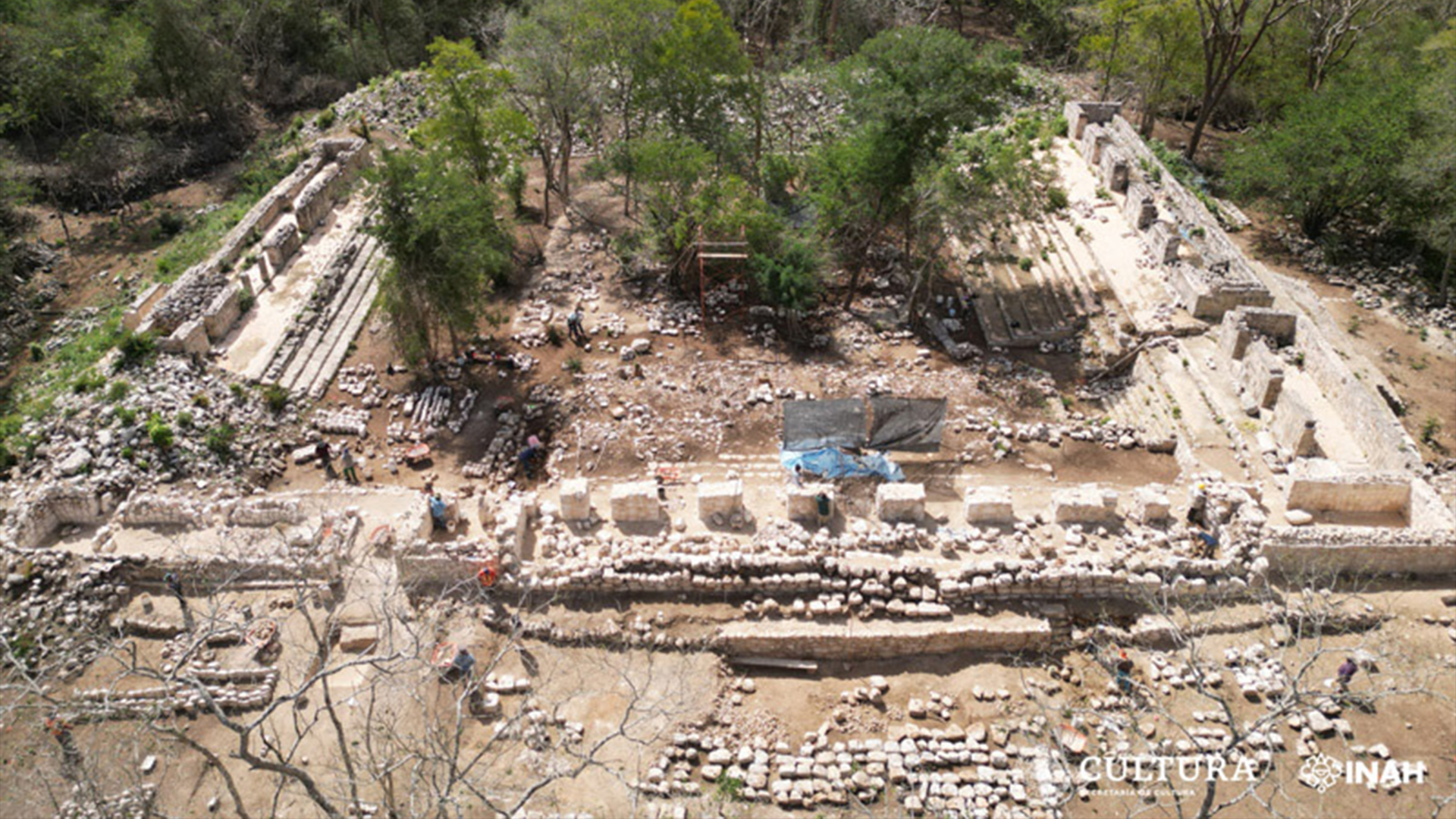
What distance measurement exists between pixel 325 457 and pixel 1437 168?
36.3 m

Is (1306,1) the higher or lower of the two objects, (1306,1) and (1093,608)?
the higher

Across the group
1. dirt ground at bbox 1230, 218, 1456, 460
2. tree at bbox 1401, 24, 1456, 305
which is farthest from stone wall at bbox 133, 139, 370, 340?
tree at bbox 1401, 24, 1456, 305

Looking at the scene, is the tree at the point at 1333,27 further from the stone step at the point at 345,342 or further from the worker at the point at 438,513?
the worker at the point at 438,513

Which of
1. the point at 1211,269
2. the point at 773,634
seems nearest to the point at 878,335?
the point at 1211,269

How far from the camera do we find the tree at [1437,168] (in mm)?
30328

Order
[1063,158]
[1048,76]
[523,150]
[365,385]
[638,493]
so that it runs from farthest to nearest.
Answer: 1. [1048,76]
2. [1063,158]
3. [523,150]
4. [365,385]
5. [638,493]

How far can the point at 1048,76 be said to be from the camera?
45969 mm

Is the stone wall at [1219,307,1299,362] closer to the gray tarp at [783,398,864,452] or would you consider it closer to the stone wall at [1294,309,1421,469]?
the stone wall at [1294,309,1421,469]

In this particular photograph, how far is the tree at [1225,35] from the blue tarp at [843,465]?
26.7 metres

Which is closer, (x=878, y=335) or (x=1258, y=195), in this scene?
(x=878, y=335)

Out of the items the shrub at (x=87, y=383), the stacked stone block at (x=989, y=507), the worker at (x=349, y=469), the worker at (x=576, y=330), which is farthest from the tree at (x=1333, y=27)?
the shrub at (x=87, y=383)

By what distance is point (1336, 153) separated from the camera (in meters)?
33.4

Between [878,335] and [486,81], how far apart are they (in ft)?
53.9

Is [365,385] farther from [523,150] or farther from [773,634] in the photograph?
[773,634]
